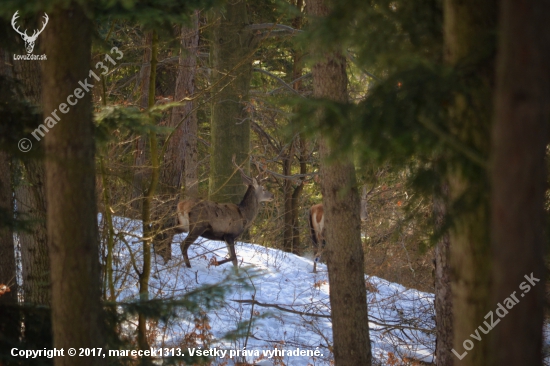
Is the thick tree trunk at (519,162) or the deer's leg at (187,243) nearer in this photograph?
the thick tree trunk at (519,162)

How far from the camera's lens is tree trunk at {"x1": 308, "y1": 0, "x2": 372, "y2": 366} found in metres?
6.06

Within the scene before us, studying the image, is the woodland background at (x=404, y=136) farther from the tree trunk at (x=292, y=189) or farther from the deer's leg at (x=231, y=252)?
the tree trunk at (x=292, y=189)

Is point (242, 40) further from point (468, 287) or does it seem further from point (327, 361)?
point (468, 287)

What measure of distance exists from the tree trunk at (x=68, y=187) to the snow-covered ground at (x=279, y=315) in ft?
11.0

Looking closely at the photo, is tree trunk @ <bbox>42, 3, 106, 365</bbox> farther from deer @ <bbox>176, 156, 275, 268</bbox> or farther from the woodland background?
deer @ <bbox>176, 156, 275, 268</bbox>

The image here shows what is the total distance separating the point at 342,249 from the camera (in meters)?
6.21

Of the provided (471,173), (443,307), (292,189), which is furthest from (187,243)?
(292,189)

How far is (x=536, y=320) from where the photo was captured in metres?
1.93

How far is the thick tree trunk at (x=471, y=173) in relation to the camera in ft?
8.54

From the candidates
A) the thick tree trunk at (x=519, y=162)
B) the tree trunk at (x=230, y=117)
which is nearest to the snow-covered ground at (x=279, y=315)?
the tree trunk at (x=230, y=117)

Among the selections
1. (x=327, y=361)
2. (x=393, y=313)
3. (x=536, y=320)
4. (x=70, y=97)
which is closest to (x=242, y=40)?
(x=393, y=313)

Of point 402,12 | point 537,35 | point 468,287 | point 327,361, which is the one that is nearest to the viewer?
point 537,35

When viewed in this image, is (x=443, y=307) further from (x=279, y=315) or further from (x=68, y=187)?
(x=68, y=187)

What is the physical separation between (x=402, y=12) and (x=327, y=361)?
6201 millimetres
